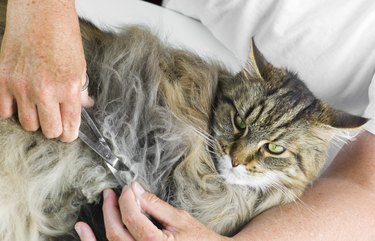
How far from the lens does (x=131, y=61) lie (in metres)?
1.19

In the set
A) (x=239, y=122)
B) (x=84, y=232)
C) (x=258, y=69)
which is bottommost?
(x=84, y=232)

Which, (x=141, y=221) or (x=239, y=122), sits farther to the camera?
(x=239, y=122)

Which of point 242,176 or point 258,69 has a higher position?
point 258,69

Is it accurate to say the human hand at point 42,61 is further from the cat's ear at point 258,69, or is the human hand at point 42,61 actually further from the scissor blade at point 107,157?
the cat's ear at point 258,69

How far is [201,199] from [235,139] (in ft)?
0.56

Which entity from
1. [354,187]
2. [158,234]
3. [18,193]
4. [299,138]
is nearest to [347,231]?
[354,187]

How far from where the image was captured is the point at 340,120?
1.17 metres

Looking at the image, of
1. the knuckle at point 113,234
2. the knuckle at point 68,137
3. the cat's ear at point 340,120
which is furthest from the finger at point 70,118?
the cat's ear at point 340,120

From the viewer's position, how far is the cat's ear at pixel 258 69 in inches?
48.3

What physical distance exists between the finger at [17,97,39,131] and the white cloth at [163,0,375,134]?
2.40 feet

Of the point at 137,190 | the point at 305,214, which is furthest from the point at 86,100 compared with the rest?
the point at 305,214

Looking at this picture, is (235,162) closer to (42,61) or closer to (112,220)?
(112,220)

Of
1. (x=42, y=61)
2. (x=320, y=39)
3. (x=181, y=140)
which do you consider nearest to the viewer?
(x=42, y=61)

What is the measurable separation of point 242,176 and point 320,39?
20.0 inches
